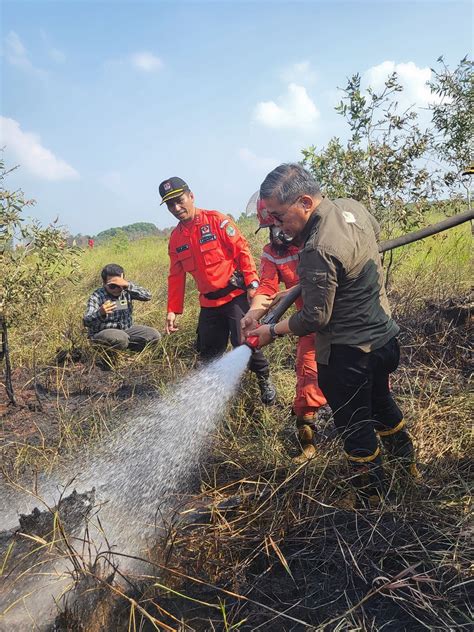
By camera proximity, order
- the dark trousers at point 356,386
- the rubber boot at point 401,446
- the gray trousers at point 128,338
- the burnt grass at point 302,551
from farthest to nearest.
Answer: the gray trousers at point 128,338 → the rubber boot at point 401,446 → the dark trousers at point 356,386 → the burnt grass at point 302,551

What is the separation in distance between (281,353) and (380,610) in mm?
3054

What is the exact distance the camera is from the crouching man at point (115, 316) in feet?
17.8

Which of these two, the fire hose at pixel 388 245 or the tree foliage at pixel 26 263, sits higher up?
the tree foliage at pixel 26 263

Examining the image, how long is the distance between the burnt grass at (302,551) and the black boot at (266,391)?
Result: 0.54 m

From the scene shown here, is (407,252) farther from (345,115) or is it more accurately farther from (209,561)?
(209,561)

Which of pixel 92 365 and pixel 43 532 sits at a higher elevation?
pixel 92 365

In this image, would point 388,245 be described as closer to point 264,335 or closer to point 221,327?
point 264,335

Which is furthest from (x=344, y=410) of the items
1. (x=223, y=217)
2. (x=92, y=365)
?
(x=92, y=365)

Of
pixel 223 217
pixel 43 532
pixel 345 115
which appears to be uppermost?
pixel 345 115

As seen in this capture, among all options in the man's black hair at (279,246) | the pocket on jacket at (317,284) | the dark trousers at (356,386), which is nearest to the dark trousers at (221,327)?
the man's black hair at (279,246)

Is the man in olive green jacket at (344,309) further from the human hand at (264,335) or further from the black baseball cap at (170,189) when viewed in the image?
the black baseball cap at (170,189)

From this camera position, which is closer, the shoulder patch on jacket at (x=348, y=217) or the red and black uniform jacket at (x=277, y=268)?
the shoulder patch on jacket at (x=348, y=217)

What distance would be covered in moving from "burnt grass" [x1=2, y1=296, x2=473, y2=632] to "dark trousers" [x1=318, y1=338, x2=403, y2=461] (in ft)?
0.69

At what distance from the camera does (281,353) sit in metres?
4.79
